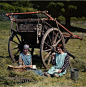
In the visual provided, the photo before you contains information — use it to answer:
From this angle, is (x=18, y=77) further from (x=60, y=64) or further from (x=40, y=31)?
(x=40, y=31)

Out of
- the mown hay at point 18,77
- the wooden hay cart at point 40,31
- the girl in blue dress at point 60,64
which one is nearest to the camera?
the mown hay at point 18,77

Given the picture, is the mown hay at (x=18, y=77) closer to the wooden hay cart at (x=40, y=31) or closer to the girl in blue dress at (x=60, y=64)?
the girl in blue dress at (x=60, y=64)

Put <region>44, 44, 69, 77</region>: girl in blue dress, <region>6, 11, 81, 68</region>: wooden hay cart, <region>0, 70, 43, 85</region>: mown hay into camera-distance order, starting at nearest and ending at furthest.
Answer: <region>0, 70, 43, 85</region>: mown hay < <region>44, 44, 69, 77</region>: girl in blue dress < <region>6, 11, 81, 68</region>: wooden hay cart

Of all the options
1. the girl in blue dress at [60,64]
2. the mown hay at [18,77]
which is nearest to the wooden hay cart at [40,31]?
the girl in blue dress at [60,64]

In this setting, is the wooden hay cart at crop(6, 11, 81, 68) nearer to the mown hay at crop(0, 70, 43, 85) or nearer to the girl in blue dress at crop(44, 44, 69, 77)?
the girl in blue dress at crop(44, 44, 69, 77)

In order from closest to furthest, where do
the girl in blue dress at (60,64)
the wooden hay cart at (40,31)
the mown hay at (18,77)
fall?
the mown hay at (18,77) < the girl in blue dress at (60,64) < the wooden hay cart at (40,31)

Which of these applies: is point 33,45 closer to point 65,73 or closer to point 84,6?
point 65,73

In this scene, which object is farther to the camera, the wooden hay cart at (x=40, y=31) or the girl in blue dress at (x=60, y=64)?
the wooden hay cart at (x=40, y=31)

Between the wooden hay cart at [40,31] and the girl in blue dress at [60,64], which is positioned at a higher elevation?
the wooden hay cart at [40,31]

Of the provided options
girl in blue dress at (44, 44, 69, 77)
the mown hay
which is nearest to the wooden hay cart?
girl in blue dress at (44, 44, 69, 77)

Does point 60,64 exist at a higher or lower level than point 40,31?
lower

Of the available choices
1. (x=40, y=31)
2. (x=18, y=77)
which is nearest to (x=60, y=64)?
(x=40, y=31)

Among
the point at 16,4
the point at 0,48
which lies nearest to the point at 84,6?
the point at 16,4

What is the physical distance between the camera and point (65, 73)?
6633 millimetres
